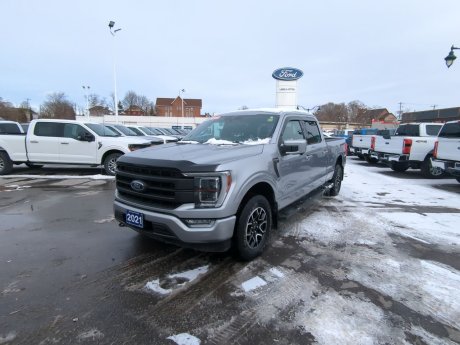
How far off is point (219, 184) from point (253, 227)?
0.92 meters

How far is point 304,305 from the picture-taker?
2.99 meters

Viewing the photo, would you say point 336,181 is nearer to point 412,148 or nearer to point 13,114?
point 412,148

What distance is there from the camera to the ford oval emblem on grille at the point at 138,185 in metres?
3.58

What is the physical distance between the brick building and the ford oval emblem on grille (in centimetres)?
9359

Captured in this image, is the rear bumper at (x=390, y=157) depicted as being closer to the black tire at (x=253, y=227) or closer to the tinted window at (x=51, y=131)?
the black tire at (x=253, y=227)

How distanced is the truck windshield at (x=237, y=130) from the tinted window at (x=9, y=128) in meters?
8.99

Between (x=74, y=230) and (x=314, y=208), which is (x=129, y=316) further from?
(x=314, y=208)

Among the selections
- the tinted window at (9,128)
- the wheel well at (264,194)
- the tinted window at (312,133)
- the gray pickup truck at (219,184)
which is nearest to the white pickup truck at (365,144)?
the tinted window at (312,133)

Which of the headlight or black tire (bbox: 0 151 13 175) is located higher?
the headlight

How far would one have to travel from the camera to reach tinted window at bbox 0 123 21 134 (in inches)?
419

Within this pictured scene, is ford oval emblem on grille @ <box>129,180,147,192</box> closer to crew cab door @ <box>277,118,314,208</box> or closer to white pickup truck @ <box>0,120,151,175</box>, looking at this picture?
crew cab door @ <box>277,118,314,208</box>

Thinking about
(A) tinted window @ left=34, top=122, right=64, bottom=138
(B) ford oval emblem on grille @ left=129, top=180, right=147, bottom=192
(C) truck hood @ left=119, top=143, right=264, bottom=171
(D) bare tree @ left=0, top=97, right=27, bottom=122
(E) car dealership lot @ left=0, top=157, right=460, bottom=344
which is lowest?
(E) car dealership lot @ left=0, top=157, right=460, bottom=344

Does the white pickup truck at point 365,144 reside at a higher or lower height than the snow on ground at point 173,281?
higher

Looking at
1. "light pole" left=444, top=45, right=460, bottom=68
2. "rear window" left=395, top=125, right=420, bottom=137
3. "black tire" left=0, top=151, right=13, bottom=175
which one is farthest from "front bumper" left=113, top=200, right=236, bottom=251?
"light pole" left=444, top=45, right=460, bottom=68
